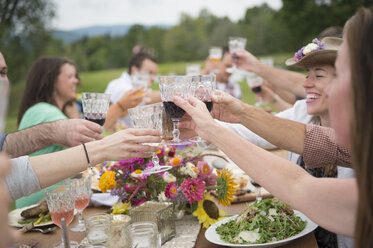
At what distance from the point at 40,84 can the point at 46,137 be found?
4.84 feet

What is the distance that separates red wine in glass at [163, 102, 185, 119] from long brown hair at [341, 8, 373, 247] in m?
0.87

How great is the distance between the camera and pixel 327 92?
4.46 feet

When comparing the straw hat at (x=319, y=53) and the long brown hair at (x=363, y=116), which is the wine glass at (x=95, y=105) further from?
the long brown hair at (x=363, y=116)

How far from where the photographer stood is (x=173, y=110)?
188 cm

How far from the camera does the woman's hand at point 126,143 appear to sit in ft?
6.09

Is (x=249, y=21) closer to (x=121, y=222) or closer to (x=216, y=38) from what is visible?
(x=216, y=38)

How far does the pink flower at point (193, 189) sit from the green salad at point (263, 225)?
0.69 ft

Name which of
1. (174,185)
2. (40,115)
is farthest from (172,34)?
(174,185)

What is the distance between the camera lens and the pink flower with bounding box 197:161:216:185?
217cm

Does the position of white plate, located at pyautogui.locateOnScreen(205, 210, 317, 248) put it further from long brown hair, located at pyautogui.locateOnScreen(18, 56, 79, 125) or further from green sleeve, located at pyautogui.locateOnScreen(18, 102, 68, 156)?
long brown hair, located at pyautogui.locateOnScreen(18, 56, 79, 125)

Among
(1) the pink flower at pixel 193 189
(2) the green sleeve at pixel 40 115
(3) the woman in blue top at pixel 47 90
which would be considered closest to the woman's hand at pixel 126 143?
(1) the pink flower at pixel 193 189

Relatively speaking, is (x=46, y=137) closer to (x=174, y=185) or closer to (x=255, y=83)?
(x=174, y=185)

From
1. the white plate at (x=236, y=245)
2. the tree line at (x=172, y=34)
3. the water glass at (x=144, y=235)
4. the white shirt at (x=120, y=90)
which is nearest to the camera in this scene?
the water glass at (x=144, y=235)

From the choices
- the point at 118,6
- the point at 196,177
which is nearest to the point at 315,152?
the point at 196,177
